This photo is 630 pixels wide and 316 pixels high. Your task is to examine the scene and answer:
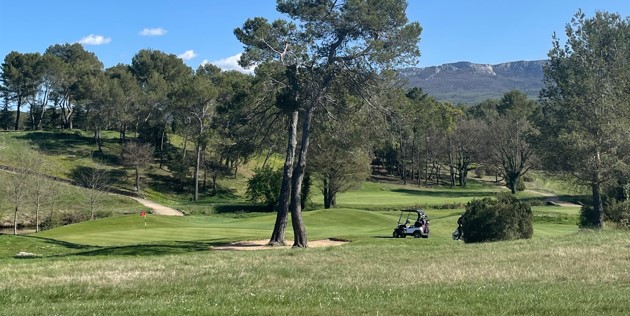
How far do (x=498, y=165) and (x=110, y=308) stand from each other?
83.5 metres

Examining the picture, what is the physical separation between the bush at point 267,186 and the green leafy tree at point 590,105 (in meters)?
26.7

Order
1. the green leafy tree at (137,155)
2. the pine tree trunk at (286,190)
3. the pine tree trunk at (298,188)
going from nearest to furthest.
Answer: the pine tree trunk at (298,188)
the pine tree trunk at (286,190)
the green leafy tree at (137,155)

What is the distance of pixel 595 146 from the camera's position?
3219 cm

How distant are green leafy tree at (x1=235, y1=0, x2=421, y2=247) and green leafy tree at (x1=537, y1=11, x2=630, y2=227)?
11.5 meters

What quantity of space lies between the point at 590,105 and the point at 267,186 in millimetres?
31906

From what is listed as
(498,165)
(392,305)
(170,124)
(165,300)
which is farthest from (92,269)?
(498,165)

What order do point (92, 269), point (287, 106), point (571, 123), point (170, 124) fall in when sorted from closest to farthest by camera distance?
point (92, 269), point (287, 106), point (571, 123), point (170, 124)

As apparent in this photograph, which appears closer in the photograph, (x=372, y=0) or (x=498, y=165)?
(x=372, y=0)

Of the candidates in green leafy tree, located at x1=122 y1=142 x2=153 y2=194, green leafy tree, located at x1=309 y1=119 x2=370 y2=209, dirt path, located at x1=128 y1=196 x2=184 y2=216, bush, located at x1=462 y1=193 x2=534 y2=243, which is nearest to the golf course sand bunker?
bush, located at x1=462 y1=193 x2=534 y2=243

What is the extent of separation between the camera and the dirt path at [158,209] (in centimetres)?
5440

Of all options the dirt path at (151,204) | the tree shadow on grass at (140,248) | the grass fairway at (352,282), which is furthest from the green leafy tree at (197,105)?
the grass fairway at (352,282)

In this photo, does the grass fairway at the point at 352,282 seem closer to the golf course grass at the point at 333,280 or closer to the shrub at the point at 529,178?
the golf course grass at the point at 333,280

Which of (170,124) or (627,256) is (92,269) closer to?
(627,256)

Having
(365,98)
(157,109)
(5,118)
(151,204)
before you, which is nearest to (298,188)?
(365,98)
